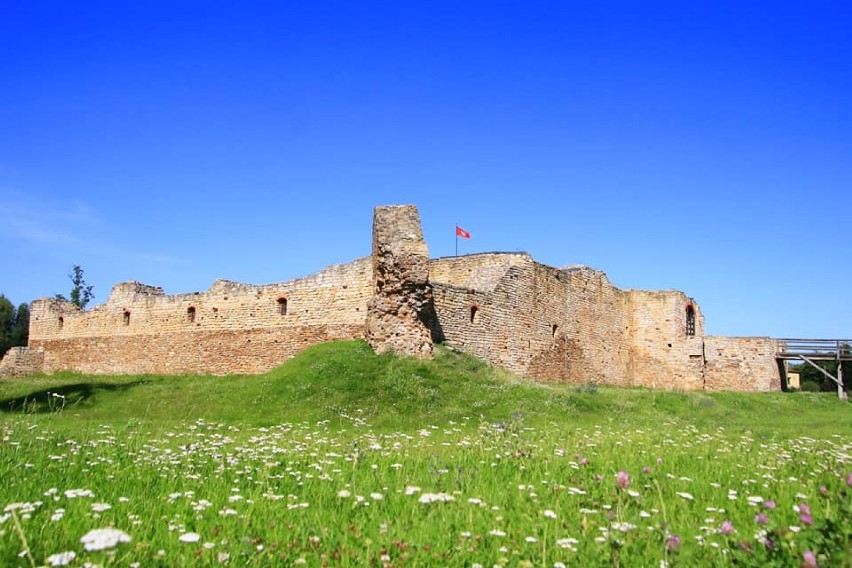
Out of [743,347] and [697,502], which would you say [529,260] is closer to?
[743,347]

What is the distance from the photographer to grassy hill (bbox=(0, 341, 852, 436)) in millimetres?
13695

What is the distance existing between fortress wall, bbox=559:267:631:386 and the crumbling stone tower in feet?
29.8

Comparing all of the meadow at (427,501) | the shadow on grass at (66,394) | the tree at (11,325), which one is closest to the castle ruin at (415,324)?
the shadow on grass at (66,394)

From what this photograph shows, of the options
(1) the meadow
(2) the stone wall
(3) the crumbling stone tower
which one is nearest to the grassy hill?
(3) the crumbling stone tower

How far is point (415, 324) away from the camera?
56.5 ft

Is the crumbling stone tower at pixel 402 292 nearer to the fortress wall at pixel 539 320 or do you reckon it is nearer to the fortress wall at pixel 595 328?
the fortress wall at pixel 539 320

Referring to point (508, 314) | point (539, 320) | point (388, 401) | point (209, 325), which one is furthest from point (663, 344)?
point (388, 401)

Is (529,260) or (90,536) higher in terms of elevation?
(529,260)

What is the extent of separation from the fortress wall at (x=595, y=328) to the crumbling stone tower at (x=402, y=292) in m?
9.08

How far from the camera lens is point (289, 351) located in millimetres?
22594

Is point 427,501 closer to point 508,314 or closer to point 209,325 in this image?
point 508,314

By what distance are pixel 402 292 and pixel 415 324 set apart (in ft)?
2.85

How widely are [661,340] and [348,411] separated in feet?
66.1

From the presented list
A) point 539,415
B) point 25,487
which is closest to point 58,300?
point 539,415
